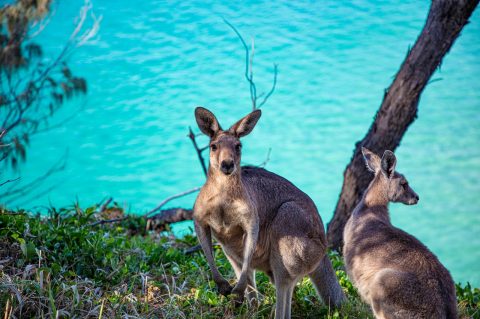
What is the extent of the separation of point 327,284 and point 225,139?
1.40 m

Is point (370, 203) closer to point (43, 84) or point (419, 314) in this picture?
point (419, 314)

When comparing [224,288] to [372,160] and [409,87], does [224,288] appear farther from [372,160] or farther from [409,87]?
[409,87]

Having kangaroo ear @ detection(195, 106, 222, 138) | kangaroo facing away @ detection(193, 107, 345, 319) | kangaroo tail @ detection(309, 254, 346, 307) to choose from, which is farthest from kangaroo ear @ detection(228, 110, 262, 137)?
kangaroo tail @ detection(309, 254, 346, 307)

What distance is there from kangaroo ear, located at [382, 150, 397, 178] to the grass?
1.09 meters

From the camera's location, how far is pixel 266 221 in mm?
5000

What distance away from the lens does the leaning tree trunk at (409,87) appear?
729 centimetres

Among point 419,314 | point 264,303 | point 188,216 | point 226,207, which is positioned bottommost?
point 188,216

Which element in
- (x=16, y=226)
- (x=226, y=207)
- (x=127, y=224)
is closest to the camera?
(x=226, y=207)

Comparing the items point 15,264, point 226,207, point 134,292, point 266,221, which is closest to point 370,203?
point 266,221

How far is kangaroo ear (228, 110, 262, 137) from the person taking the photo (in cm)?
490

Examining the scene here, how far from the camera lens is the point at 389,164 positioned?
569cm

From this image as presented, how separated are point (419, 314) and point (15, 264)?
2938mm

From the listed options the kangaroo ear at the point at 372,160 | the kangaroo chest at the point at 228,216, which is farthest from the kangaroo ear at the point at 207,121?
the kangaroo ear at the point at 372,160

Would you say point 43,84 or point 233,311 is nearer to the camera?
point 233,311
